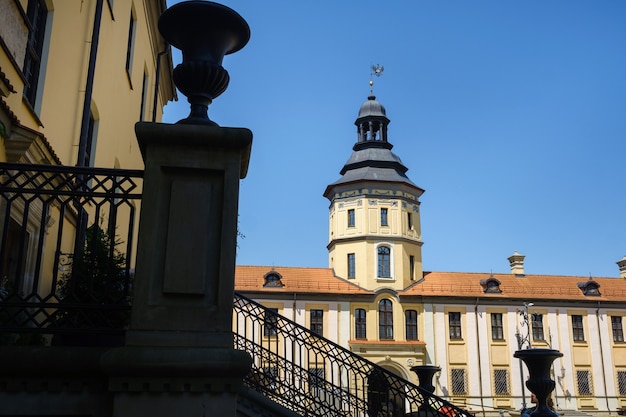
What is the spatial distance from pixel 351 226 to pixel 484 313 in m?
11.2

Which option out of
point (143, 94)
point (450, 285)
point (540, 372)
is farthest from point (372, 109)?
point (540, 372)

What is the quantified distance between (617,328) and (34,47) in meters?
44.0

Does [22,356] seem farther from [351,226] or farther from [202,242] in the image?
[351,226]

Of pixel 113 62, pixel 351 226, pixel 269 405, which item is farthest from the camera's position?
pixel 351 226

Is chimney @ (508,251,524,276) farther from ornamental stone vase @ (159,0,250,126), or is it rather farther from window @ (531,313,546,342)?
ornamental stone vase @ (159,0,250,126)

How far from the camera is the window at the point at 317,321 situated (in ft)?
130

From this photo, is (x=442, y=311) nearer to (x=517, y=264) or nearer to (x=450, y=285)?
(x=450, y=285)

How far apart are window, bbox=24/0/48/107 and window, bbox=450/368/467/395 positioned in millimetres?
35642

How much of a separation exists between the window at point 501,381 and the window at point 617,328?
9022 millimetres

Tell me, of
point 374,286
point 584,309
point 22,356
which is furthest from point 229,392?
point 584,309

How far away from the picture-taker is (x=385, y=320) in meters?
40.6

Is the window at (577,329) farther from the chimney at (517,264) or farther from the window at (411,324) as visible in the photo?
the window at (411,324)

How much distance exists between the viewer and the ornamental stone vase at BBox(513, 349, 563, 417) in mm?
6918

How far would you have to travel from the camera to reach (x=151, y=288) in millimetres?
3727
